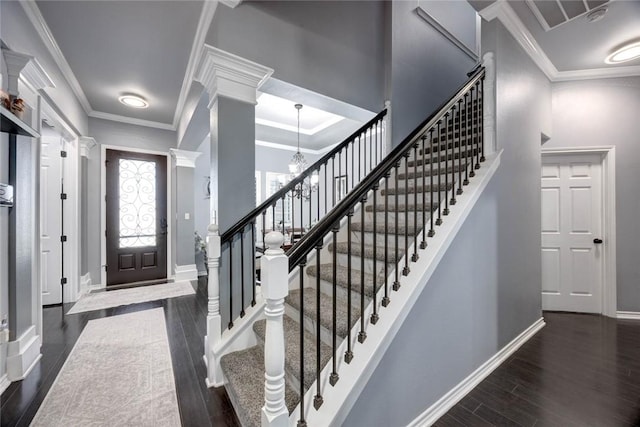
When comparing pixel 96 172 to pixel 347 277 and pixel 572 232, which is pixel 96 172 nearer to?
pixel 347 277

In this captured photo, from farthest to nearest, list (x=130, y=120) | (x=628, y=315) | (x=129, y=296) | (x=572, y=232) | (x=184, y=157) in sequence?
1. (x=184, y=157)
2. (x=130, y=120)
3. (x=129, y=296)
4. (x=572, y=232)
5. (x=628, y=315)

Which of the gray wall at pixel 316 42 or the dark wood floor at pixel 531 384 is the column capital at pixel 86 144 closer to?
the dark wood floor at pixel 531 384

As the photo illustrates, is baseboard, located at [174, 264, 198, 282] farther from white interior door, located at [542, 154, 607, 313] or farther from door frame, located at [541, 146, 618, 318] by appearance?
door frame, located at [541, 146, 618, 318]

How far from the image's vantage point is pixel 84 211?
443 centimetres

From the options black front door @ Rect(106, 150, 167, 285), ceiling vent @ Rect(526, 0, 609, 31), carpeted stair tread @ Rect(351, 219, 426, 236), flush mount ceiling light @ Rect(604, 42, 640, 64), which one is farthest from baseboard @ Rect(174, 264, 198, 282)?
flush mount ceiling light @ Rect(604, 42, 640, 64)

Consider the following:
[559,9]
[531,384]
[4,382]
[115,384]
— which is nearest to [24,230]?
[4,382]

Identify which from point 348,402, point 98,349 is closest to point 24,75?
point 98,349

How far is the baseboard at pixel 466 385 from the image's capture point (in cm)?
164

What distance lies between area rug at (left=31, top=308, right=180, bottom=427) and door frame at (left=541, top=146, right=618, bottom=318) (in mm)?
4641

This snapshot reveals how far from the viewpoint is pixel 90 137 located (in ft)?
14.4

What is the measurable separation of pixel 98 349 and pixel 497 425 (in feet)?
10.7

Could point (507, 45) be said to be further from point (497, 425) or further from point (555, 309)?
point (555, 309)

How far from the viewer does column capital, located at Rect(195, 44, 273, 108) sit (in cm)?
218

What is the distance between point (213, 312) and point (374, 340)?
1.33 meters
